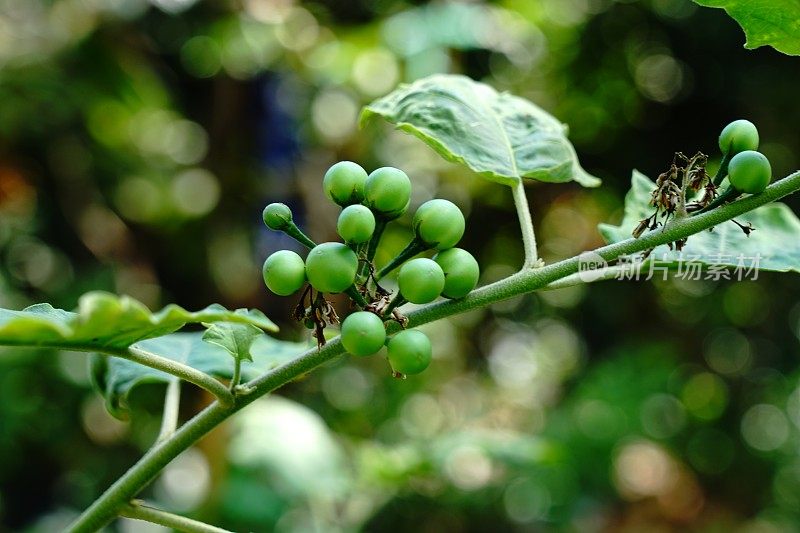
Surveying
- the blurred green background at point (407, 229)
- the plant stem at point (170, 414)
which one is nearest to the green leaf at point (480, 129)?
the plant stem at point (170, 414)

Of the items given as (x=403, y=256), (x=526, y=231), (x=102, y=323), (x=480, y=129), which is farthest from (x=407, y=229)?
(x=102, y=323)

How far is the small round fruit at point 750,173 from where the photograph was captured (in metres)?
0.64

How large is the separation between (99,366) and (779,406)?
3.06m

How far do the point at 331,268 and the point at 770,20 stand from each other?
425mm

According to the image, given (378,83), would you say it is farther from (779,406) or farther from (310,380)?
(779,406)

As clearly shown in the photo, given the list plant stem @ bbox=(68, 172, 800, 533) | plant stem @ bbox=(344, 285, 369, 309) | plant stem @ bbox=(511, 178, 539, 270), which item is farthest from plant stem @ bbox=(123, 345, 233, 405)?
plant stem @ bbox=(511, 178, 539, 270)

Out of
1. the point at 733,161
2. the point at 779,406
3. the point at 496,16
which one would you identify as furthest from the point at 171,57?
the point at 733,161

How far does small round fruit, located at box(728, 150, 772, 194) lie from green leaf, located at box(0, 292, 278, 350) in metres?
0.37

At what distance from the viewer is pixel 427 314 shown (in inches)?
25.5

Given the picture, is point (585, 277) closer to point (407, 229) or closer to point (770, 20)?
point (770, 20)

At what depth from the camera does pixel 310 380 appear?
3.53 metres

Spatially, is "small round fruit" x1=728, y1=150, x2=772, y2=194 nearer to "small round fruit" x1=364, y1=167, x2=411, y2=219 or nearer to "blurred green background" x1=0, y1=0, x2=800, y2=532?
"small round fruit" x1=364, y1=167, x2=411, y2=219

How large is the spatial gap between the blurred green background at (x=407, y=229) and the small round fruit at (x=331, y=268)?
2.44 m

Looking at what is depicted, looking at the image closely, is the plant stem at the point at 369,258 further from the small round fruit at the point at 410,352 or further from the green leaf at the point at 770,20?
the green leaf at the point at 770,20
